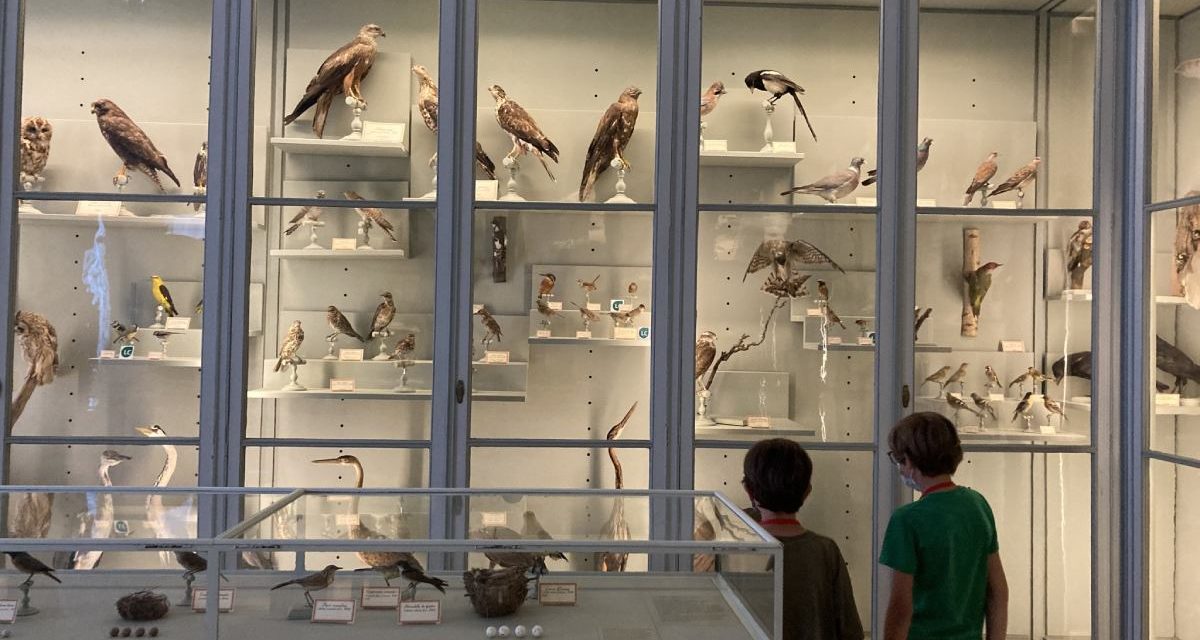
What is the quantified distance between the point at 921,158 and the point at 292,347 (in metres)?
2.19

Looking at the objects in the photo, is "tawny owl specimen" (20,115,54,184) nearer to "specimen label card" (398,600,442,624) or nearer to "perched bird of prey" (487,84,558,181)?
"perched bird of prey" (487,84,558,181)

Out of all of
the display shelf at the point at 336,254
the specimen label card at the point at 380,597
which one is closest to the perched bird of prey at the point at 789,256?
the display shelf at the point at 336,254

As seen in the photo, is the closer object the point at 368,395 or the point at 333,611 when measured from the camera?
the point at 333,611

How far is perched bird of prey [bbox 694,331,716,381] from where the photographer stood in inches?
130

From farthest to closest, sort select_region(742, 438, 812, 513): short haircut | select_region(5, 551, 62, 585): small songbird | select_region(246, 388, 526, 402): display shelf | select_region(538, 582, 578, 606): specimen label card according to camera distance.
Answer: select_region(246, 388, 526, 402): display shelf < select_region(742, 438, 812, 513): short haircut < select_region(538, 582, 578, 606): specimen label card < select_region(5, 551, 62, 585): small songbird

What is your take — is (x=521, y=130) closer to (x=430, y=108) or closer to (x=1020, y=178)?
(x=430, y=108)

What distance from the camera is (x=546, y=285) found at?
10.9 ft

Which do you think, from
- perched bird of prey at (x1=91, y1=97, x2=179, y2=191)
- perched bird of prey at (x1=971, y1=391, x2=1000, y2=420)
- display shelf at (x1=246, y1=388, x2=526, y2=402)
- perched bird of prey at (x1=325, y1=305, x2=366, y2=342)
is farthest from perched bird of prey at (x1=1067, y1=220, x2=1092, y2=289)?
perched bird of prey at (x1=91, y1=97, x2=179, y2=191)

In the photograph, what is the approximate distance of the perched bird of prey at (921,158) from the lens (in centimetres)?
333

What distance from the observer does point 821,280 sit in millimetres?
3355

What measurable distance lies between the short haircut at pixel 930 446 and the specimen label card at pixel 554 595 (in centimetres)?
77

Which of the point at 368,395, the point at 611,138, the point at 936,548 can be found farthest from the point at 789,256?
the point at 936,548

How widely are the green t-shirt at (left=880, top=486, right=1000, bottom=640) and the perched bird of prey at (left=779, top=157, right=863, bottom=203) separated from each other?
5.16 feet

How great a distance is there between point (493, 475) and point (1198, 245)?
91.9 inches
